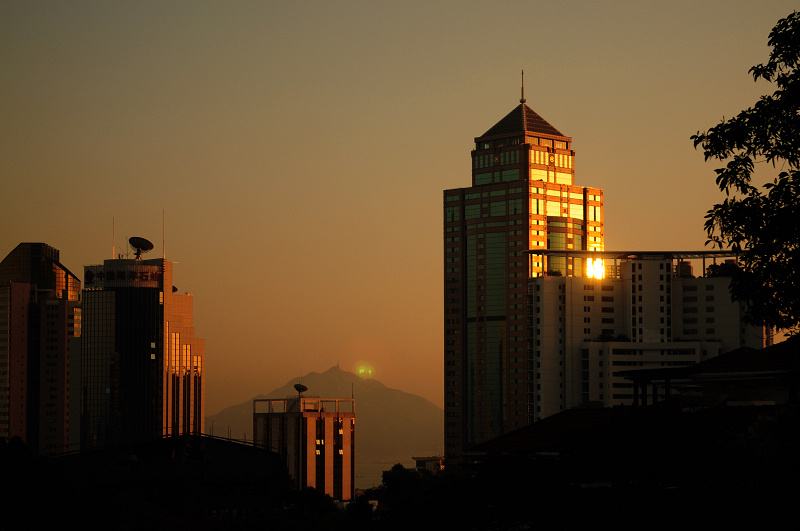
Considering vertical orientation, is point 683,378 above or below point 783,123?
below

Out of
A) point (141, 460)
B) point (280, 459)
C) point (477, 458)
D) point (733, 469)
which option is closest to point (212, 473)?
point (141, 460)

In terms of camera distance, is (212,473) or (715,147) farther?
(212,473)

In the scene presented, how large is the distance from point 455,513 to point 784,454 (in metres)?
6.42

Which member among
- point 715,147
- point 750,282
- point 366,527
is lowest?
point 366,527

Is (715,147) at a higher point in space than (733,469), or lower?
higher

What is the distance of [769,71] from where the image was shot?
2542 cm

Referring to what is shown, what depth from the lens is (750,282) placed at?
24.9m

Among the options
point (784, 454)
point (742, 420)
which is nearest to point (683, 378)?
point (742, 420)

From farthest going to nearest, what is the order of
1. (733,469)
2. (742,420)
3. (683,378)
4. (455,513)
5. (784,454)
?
(683,378) < (742,420) < (455,513) < (733,469) < (784,454)

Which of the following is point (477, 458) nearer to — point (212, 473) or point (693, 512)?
point (693, 512)

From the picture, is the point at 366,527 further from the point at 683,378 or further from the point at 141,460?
the point at 141,460

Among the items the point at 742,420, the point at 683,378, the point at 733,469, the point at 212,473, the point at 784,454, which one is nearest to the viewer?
the point at 784,454

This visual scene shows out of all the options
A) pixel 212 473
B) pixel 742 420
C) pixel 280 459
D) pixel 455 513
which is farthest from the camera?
pixel 280 459

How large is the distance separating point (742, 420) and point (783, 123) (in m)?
6.31
